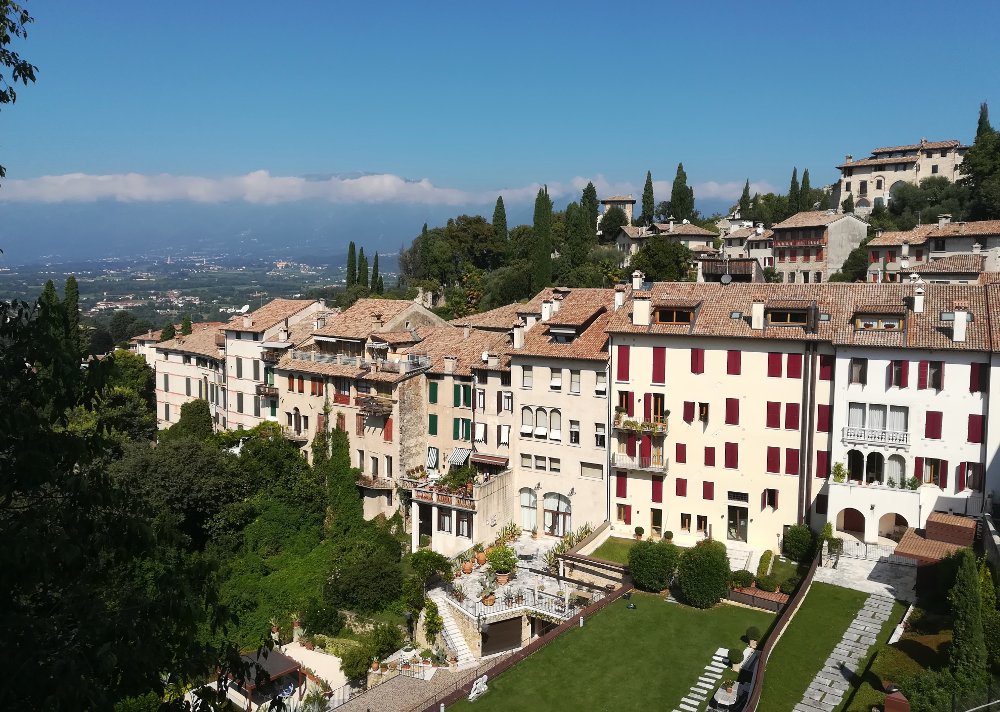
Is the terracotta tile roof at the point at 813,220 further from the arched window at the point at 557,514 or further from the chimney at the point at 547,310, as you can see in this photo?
the arched window at the point at 557,514

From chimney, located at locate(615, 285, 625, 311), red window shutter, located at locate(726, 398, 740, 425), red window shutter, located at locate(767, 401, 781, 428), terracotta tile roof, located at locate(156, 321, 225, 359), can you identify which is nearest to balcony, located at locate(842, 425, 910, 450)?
red window shutter, located at locate(767, 401, 781, 428)

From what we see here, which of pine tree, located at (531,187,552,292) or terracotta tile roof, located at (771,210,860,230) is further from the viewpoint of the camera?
terracotta tile roof, located at (771,210,860,230)

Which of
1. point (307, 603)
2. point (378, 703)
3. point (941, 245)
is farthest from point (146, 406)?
point (941, 245)

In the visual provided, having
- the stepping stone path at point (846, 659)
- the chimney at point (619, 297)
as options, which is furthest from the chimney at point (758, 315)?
the stepping stone path at point (846, 659)

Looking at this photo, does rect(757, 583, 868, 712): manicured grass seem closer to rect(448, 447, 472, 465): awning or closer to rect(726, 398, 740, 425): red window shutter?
rect(726, 398, 740, 425): red window shutter

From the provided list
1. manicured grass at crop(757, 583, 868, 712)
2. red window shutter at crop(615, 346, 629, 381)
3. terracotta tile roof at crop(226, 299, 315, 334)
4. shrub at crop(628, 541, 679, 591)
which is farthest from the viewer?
terracotta tile roof at crop(226, 299, 315, 334)
